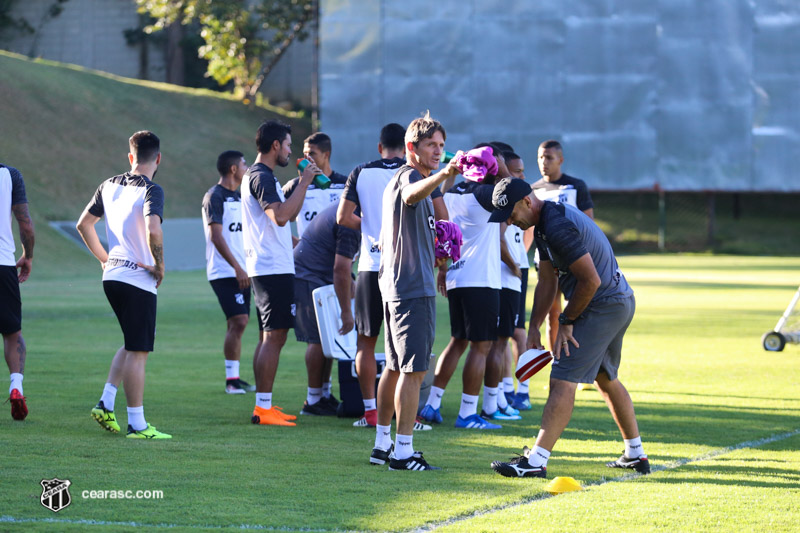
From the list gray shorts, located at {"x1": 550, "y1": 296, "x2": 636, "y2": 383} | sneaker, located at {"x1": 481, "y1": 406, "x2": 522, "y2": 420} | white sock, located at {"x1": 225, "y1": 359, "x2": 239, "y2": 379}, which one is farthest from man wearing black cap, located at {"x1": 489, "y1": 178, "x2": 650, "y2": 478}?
white sock, located at {"x1": 225, "y1": 359, "x2": 239, "y2": 379}

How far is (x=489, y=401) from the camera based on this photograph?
9.05 metres

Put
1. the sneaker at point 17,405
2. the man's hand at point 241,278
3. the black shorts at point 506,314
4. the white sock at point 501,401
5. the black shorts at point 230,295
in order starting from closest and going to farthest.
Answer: the sneaker at point 17,405, the black shorts at point 506,314, the white sock at point 501,401, the man's hand at point 241,278, the black shorts at point 230,295

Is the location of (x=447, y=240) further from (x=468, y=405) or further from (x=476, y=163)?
(x=468, y=405)

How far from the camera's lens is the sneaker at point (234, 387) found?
10.4 meters

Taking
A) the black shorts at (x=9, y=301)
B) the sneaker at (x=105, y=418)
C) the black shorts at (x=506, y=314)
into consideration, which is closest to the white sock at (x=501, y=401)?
the black shorts at (x=506, y=314)

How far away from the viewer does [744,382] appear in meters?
11.0

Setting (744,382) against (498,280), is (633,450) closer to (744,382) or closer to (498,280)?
(498,280)

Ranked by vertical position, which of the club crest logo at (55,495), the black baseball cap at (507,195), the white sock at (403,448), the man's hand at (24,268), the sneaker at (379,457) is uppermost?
the black baseball cap at (507,195)

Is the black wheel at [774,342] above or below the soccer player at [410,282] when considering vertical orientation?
below

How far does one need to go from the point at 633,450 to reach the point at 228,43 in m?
44.5

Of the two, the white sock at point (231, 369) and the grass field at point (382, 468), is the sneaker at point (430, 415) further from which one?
the white sock at point (231, 369)

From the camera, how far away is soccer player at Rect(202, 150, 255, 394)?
10414 mm

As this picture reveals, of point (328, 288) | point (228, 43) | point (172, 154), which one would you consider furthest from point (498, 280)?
point (228, 43)

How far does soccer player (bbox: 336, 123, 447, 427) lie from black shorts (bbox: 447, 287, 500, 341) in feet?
2.80
